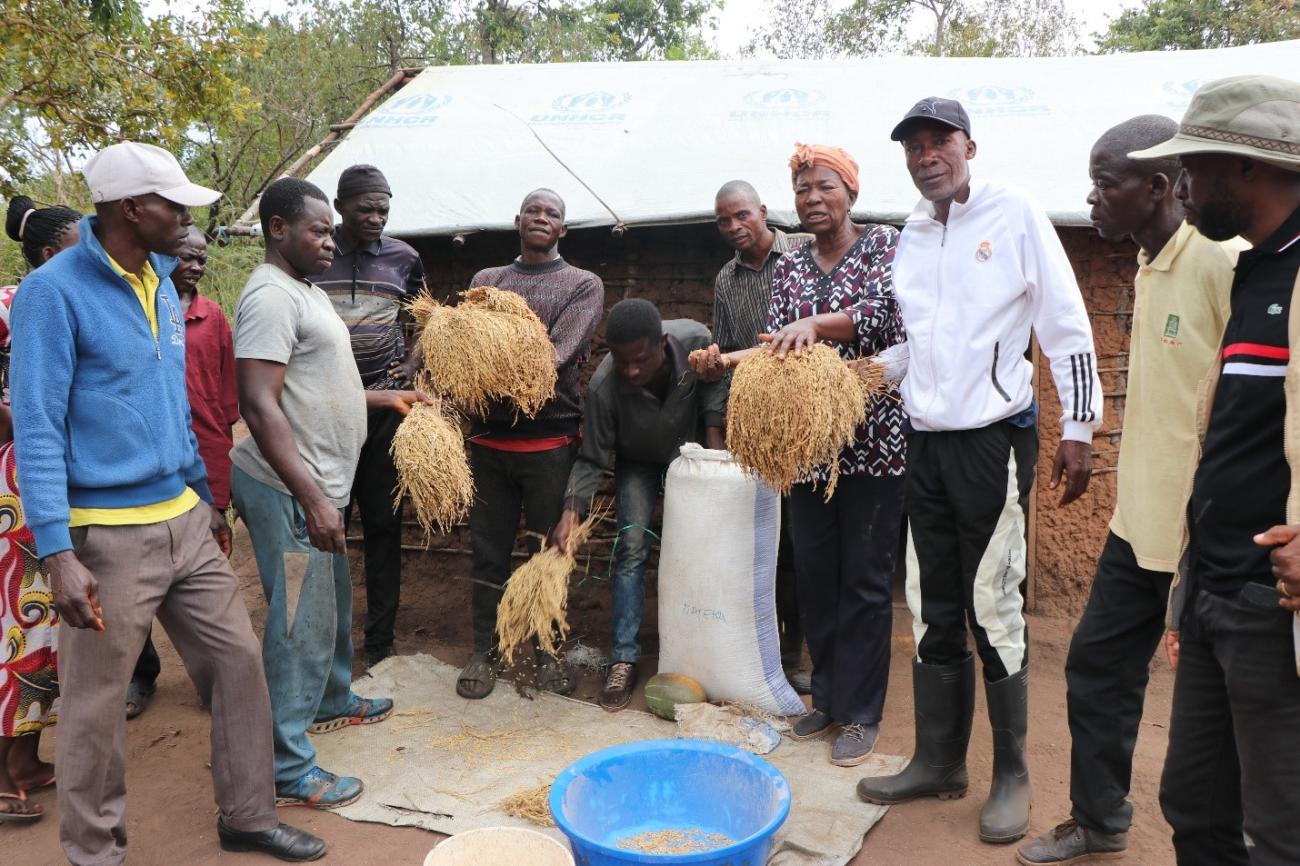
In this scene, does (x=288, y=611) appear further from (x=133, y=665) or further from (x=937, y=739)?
(x=937, y=739)

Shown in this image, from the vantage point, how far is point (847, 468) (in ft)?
11.8

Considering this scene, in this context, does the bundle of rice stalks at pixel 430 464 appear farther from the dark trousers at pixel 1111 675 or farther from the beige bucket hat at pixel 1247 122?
the beige bucket hat at pixel 1247 122

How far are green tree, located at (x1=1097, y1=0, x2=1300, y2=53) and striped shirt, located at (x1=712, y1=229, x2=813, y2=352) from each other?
522 inches

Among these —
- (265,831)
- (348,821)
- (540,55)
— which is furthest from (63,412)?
(540,55)

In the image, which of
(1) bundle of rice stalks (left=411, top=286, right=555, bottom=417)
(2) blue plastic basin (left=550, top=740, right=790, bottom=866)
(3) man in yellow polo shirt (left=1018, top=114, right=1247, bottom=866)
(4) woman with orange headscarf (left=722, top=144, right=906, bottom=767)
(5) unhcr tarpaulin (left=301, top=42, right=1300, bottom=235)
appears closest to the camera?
(3) man in yellow polo shirt (left=1018, top=114, right=1247, bottom=866)

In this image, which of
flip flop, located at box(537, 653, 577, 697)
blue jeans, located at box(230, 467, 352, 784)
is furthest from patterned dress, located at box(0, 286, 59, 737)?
flip flop, located at box(537, 653, 577, 697)

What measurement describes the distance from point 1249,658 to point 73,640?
2999 mm

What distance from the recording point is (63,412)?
264 cm

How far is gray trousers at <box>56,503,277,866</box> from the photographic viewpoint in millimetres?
2754

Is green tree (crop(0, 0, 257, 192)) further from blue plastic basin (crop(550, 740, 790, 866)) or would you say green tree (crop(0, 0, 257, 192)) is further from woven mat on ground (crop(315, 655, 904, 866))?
blue plastic basin (crop(550, 740, 790, 866))

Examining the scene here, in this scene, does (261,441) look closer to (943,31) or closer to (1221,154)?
(1221,154)

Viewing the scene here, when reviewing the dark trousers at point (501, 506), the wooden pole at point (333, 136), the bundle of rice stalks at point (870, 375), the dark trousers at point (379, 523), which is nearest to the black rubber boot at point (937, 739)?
the bundle of rice stalks at point (870, 375)

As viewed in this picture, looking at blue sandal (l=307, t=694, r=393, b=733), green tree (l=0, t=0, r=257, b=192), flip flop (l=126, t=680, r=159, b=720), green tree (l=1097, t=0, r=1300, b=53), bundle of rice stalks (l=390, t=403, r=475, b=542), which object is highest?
green tree (l=1097, t=0, r=1300, b=53)

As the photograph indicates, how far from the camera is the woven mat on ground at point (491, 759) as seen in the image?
128 inches
